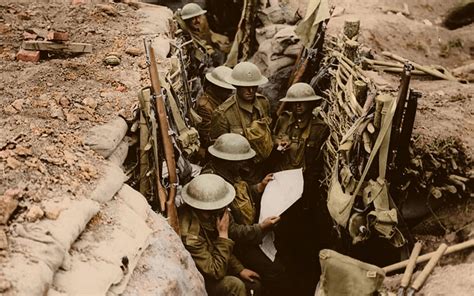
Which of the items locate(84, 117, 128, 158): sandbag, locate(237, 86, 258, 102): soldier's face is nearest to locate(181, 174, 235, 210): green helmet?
locate(84, 117, 128, 158): sandbag

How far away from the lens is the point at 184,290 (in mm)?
3496

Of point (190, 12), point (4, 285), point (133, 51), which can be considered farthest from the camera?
point (190, 12)

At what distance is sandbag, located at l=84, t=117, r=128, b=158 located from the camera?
3.91 meters

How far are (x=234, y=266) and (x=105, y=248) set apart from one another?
183cm

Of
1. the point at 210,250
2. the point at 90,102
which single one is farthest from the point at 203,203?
the point at 90,102

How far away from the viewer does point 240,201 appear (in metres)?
5.01

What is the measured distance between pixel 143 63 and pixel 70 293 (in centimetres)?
330

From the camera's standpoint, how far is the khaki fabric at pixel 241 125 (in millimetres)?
5832

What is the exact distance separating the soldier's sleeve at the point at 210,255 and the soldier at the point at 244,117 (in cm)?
180

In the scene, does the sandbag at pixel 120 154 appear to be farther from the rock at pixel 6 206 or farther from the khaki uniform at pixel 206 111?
the khaki uniform at pixel 206 111

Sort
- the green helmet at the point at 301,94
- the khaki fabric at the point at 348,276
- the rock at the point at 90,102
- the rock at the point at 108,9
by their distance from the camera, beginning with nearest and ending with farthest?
the khaki fabric at the point at 348,276, the rock at the point at 90,102, the green helmet at the point at 301,94, the rock at the point at 108,9

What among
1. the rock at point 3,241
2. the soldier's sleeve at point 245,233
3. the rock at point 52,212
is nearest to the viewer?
the rock at point 3,241

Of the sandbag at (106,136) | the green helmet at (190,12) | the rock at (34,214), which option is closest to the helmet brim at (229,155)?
the sandbag at (106,136)

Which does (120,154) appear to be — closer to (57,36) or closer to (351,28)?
(57,36)
